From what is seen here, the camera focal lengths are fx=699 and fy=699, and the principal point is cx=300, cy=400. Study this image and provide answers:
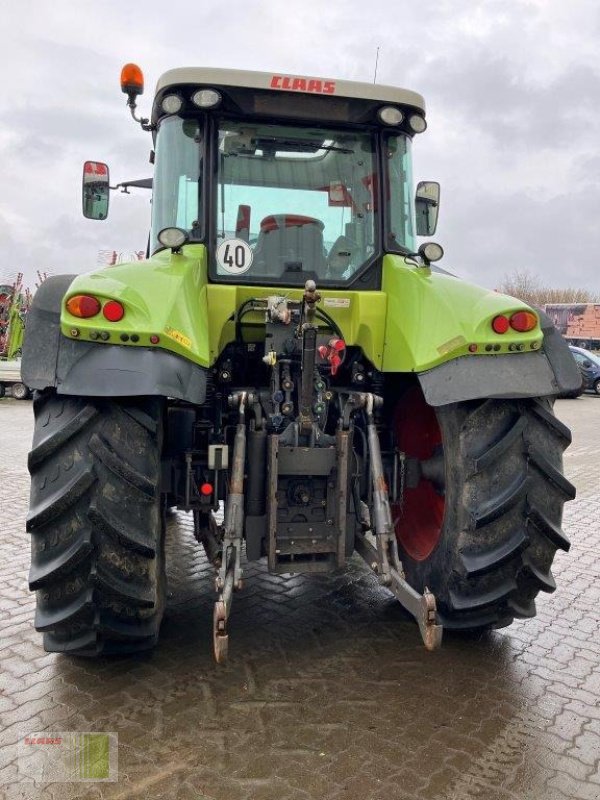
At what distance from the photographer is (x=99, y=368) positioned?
2.91m

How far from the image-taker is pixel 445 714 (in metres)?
3.06

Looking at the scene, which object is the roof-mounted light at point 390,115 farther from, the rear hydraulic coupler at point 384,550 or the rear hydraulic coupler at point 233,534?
the rear hydraulic coupler at point 233,534

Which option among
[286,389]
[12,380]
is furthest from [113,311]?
[12,380]

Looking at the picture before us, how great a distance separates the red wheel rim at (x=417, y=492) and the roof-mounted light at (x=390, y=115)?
1495 millimetres

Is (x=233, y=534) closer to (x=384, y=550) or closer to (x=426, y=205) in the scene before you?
(x=384, y=550)

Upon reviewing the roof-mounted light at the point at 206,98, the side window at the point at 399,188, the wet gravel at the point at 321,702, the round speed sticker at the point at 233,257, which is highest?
the roof-mounted light at the point at 206,98

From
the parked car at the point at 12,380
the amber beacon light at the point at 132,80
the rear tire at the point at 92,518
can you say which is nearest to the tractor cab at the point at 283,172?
the amber beacon light at the point at 132,80

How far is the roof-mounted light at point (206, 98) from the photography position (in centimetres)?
365

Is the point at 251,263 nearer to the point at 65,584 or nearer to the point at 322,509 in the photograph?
the point at 322,509

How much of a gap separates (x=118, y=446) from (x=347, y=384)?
156 centimetres

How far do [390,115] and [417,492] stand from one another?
2.18 metres

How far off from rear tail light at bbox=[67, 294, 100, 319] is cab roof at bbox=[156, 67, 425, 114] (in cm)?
147

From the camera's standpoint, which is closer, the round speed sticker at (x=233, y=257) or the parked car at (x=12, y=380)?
the round speed sticker at (x=233, y=257)

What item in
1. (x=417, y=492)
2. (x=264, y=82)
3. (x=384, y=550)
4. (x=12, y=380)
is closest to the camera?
(x=384, y=550)
